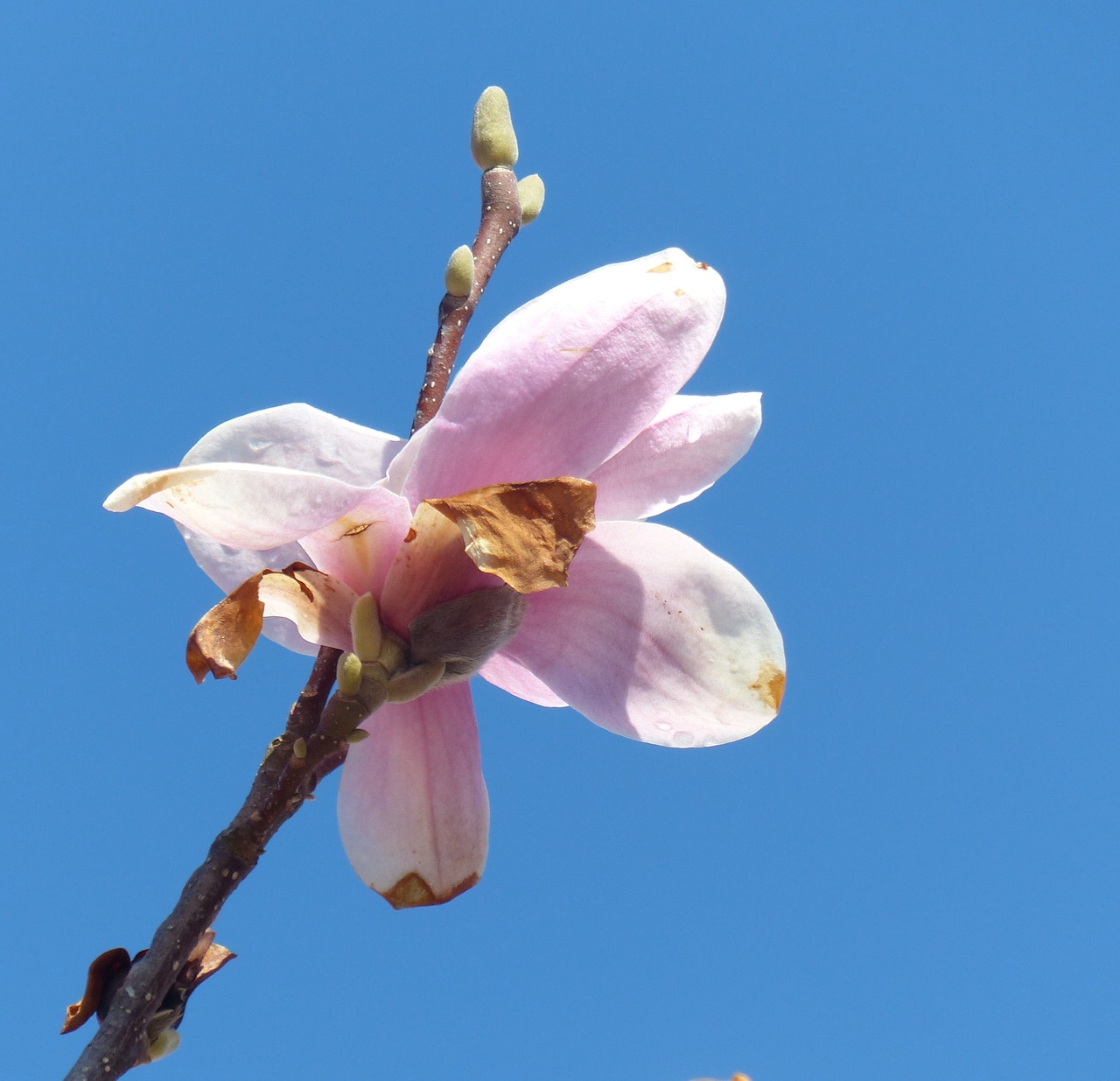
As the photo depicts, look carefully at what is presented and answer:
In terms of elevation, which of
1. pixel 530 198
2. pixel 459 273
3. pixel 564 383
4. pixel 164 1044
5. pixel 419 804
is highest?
pixel 530 198

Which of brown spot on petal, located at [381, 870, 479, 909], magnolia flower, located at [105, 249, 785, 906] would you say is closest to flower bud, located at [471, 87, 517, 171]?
magnolia flower, located at [105, 249, 785, 906]

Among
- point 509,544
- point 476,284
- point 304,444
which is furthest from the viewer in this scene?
point 476,284

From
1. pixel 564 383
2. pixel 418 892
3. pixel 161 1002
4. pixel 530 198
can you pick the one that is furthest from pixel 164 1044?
pixel 530 198

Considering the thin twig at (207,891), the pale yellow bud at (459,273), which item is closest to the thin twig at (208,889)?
the thin twig at (207,891)

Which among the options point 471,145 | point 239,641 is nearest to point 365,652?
point 239,641

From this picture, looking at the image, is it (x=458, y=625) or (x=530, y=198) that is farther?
(x=530, y=198)

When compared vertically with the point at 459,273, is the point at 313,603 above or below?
below

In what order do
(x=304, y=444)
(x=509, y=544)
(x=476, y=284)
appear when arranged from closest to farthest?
(x=509, y=544), (x=304, y=444), (x=476, y=284)

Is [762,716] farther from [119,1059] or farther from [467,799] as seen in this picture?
[119,1059]

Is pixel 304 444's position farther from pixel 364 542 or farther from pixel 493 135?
pixel 493 135
